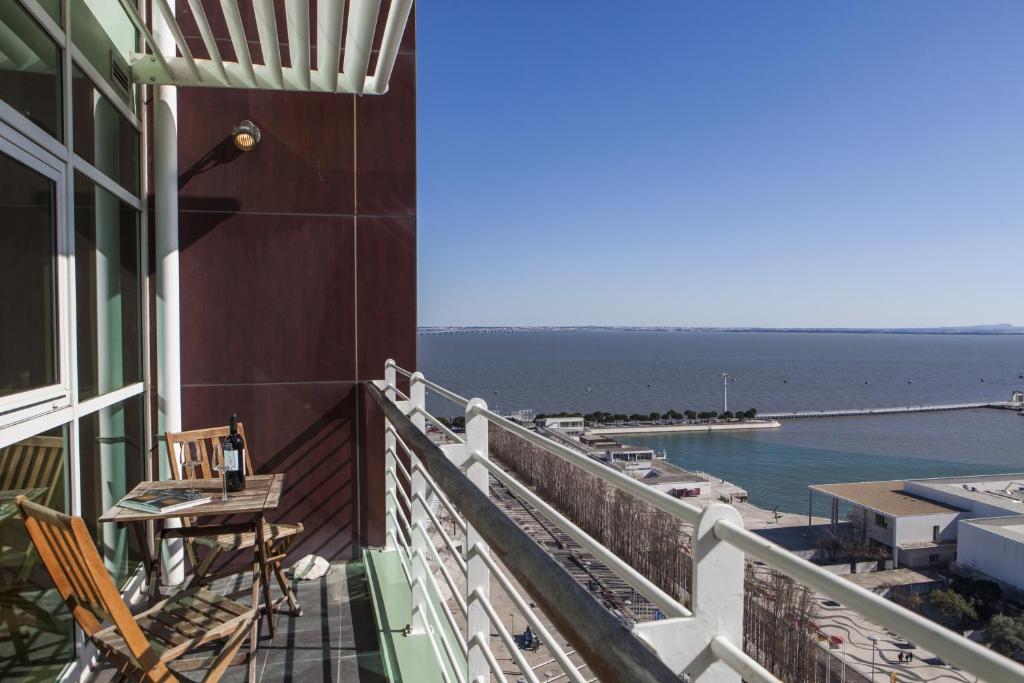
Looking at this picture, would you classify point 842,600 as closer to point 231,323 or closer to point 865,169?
point 231,323

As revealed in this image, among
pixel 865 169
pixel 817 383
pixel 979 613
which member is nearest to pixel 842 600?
pixel 979 613

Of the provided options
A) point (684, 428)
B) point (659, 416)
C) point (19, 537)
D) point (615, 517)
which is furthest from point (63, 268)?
point (659, 416)

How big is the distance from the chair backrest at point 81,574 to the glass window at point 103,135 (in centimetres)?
156

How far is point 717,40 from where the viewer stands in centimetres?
3956

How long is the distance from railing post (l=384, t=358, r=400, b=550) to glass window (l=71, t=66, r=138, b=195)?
1.62 metres

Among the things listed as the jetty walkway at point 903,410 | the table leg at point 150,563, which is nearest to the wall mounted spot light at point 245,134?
the table leg at point 150,563

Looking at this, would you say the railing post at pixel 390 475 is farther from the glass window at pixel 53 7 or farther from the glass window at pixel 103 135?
the glass window at pixel 53 7

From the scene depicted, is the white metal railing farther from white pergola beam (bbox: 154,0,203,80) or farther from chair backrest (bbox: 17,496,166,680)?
white pergola beam (bbox: 154,0,203,80)

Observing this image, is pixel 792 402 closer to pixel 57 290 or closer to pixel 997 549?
pixel 997 549

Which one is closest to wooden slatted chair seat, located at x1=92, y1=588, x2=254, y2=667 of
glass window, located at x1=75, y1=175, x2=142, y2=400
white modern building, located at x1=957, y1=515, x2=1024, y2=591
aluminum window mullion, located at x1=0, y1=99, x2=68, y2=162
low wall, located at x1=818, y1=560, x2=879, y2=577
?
glass window, located at x1=75, y1=175, x2=142, y2=400

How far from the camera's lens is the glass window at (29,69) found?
196 centimetres

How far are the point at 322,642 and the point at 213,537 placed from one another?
820 mm

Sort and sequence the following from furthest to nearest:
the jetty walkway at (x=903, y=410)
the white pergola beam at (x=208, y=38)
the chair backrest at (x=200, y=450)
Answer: the jetty walkway at (x=903, y=410), the chair backrest at (x=200, y=450), the white pergola beam at (x=208, y=38)

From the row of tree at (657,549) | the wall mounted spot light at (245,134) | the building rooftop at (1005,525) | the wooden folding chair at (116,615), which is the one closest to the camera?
the wooden folding chair at (116,615)
